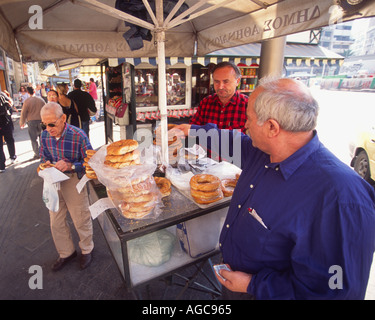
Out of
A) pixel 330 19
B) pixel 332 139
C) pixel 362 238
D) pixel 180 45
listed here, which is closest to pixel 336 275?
pixel 362 238

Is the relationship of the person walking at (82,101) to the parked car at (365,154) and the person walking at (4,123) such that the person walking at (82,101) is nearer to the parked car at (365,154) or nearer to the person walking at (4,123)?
the person walking at (4,123)

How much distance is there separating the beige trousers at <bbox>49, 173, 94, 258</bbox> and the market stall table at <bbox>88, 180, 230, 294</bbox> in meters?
0.81

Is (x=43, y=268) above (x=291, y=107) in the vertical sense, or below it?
below

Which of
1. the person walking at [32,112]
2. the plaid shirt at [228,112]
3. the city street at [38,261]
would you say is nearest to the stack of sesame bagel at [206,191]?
the city street at [38,261]

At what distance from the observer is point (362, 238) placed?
1.01 meters

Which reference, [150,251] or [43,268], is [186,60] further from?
[150,251]

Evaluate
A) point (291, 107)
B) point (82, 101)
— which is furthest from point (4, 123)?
point (291, 107)

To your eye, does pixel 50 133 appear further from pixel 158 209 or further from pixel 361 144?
pixel 361 144

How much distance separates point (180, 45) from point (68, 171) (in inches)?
110

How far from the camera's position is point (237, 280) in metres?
1.41

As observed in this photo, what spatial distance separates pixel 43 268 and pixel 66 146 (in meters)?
1.73

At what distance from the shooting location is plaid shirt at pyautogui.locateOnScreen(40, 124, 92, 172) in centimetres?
280
